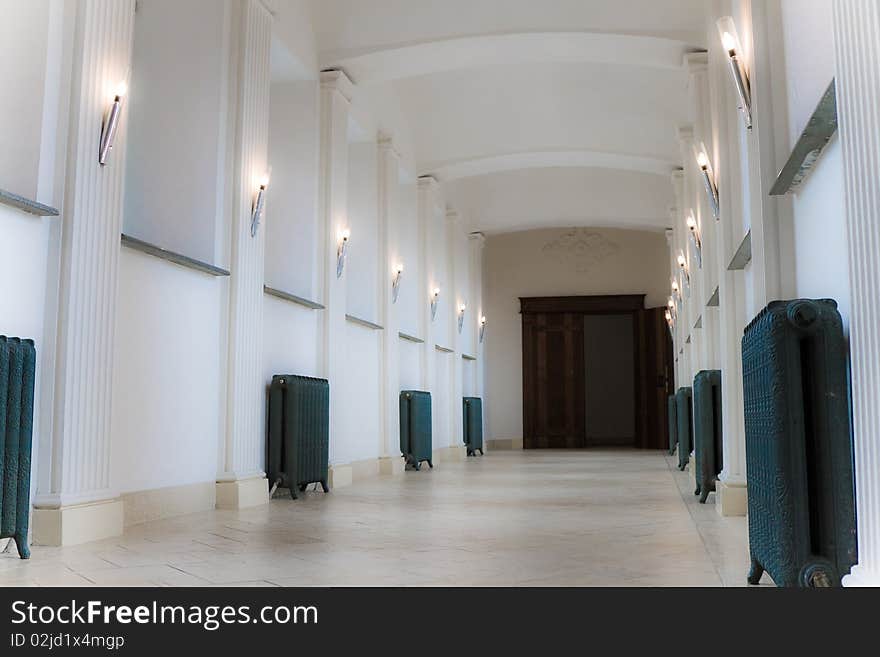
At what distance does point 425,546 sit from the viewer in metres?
5.06

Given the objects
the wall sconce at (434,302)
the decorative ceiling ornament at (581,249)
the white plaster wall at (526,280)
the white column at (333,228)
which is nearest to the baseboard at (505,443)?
the white plaster wall at (526,280)

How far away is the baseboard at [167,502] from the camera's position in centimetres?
621

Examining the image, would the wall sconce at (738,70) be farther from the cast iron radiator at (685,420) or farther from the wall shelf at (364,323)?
the wall shelf at (364,323)

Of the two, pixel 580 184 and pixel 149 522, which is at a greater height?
pixel 580 184

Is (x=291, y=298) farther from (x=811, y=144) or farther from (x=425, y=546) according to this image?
(x=811, y=144)

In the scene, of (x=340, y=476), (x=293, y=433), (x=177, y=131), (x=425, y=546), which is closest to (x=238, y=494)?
(x=293, y=433)

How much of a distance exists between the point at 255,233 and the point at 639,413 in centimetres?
1486

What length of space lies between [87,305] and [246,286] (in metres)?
2.46

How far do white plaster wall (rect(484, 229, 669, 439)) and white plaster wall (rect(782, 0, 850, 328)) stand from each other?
1713 centimetres

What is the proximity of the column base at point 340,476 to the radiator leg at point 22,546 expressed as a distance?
16.8 feet

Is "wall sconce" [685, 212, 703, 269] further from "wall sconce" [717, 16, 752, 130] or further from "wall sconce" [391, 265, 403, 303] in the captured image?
"wall sconce" [391, 265, 403, 303]

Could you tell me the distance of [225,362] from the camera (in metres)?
7.61
